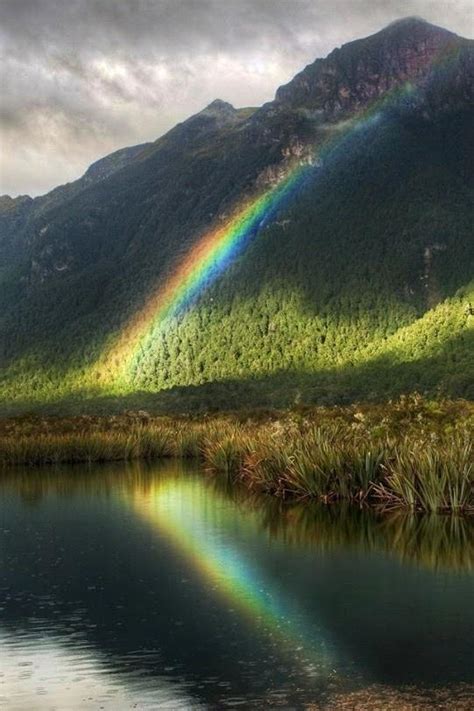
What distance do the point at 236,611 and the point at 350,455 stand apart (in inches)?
459

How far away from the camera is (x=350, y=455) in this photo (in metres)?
24.5

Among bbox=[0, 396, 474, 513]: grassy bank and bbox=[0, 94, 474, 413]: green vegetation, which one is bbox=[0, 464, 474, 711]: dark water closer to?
bbox=[0, 396, 474, 513]: grassy bank

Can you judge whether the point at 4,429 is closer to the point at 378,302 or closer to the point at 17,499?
the point at 17,499

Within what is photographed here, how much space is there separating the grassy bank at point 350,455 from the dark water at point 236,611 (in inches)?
49.5

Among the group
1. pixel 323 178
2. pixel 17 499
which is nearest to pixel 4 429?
pixel 17 499

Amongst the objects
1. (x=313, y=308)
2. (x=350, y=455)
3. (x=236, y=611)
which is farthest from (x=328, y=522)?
(x=313, y=308)

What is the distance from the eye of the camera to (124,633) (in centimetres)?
1224

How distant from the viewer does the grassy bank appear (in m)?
22.2

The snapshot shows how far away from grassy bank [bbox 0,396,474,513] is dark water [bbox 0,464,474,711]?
49.5 inches

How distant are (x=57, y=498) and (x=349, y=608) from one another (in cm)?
1582

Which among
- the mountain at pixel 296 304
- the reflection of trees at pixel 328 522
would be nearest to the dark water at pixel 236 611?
the reflection of trees at pixel 328 522

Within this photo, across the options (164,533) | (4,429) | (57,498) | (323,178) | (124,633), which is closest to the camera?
(124,633)

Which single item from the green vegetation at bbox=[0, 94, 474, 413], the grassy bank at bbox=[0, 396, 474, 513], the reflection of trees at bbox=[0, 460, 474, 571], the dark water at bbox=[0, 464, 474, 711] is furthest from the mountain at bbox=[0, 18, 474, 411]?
the dark water at bbox=[0, 464, 474, 711]

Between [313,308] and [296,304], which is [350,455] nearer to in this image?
[313,308]
